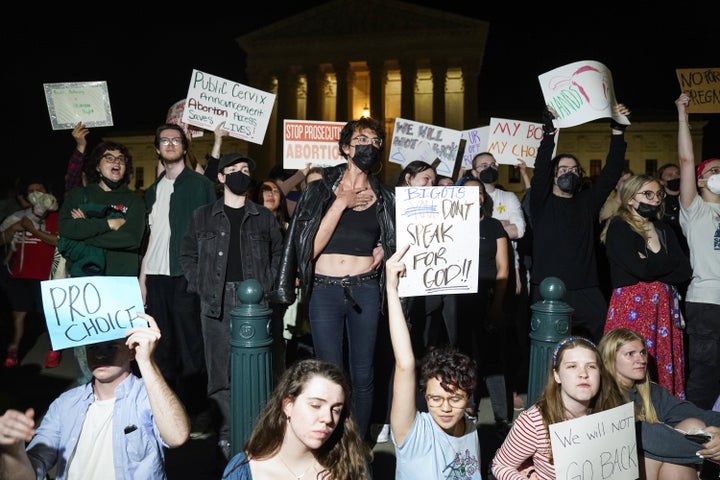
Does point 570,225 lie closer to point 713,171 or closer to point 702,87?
point 713,171

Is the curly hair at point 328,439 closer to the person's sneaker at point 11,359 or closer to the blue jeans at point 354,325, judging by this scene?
the blue jeans at point 354,325

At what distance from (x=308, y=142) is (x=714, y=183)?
4803 mm

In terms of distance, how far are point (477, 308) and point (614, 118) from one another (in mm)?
2177

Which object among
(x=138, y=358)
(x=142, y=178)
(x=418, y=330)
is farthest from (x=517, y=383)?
(x=142, y=178)

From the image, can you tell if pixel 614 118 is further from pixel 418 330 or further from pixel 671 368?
pixel 418 330

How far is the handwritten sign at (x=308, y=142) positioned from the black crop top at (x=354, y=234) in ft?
12.6

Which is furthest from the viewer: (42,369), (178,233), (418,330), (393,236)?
(42,369)

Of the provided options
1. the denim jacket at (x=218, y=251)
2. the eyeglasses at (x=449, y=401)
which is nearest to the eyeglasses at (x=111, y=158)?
the denim jacket at (x=218, y=251)

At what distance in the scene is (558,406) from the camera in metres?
3.05

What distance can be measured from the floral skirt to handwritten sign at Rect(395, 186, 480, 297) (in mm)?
1880

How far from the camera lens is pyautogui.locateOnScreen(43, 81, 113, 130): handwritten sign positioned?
670cm

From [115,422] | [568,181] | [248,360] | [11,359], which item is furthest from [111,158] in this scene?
[568,181]

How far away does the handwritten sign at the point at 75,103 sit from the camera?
670 cm

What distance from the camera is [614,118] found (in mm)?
5262
